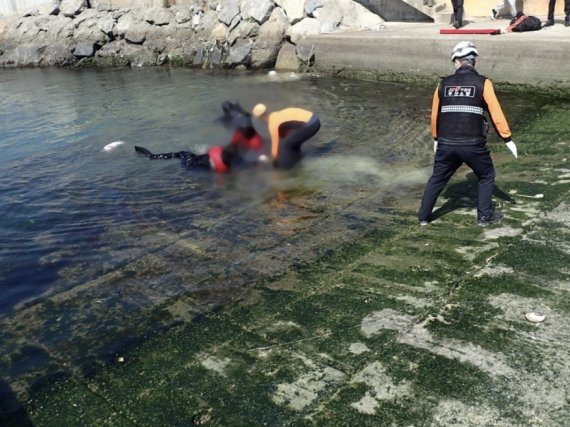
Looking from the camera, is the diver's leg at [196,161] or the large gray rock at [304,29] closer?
the diver's leg at [196,161]

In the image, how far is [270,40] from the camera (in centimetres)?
1916

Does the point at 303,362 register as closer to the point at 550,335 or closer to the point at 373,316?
the point at 373,316

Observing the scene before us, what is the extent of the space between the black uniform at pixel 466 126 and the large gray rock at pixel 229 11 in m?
16.5

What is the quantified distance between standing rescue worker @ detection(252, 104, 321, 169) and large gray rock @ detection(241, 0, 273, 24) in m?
11.9

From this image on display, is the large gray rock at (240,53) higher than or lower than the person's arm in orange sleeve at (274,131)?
higher

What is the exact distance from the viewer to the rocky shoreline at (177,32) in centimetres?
1853

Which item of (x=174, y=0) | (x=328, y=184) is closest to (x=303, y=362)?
(x=328, y=184)

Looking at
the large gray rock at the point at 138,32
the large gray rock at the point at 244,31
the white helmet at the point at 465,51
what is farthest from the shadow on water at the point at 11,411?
the large gray rock at the point at 138,32

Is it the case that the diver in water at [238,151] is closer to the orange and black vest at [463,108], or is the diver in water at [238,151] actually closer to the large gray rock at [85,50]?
the orange and black vest at [463,108]

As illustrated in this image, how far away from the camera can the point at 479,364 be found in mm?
3555

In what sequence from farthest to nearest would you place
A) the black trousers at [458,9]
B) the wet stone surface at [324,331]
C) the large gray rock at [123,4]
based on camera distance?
the large gray rock at [123,4], the black trousers at [458,9], the wet stone surface at [324,331]

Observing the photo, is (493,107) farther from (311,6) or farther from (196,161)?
(311,6)

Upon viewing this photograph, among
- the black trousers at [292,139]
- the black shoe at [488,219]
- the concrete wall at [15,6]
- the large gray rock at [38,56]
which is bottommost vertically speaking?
the black shoe at [488,219]

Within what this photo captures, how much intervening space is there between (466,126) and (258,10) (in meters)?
15.9
